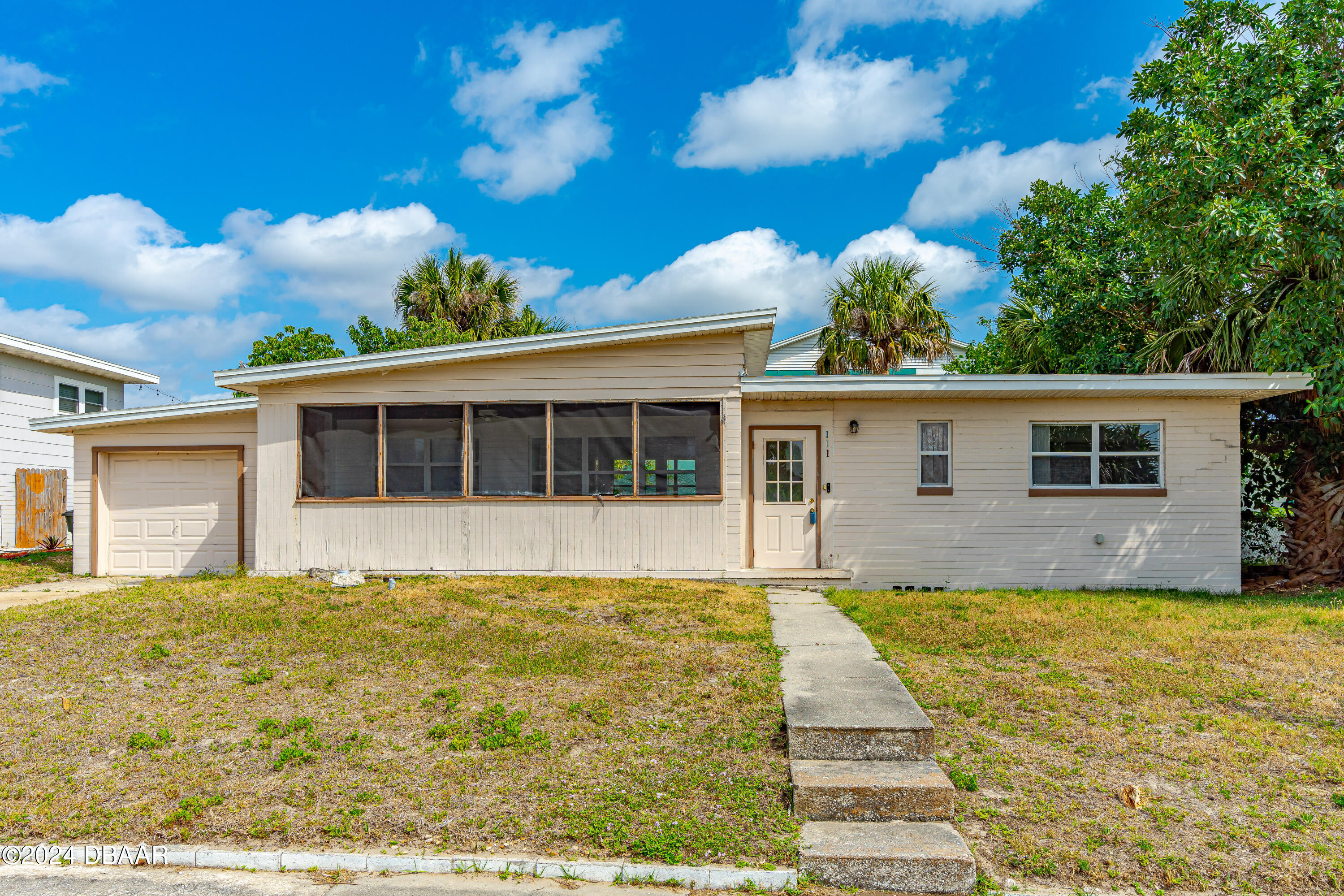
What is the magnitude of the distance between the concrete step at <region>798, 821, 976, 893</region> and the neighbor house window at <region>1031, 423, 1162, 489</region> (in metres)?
8.04

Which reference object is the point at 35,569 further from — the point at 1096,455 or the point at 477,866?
the point at 1096,455

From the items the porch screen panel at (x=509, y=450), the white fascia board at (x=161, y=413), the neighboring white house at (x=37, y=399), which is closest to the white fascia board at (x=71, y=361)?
the neighboring white house at (x=37, y=399)

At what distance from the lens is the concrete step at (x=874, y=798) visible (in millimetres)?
3875

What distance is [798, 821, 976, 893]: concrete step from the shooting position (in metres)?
3.42

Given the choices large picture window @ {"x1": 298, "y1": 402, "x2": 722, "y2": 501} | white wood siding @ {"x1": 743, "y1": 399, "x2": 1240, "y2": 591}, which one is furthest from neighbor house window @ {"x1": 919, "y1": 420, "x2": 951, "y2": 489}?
large picture window @ {"x1": 298, "y1": 402, "x2": 722, "y2": 501}

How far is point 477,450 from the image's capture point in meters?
10.4

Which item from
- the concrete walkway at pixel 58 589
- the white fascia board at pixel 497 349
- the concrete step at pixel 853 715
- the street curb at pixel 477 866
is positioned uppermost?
the white fascia board at pixel 497 349

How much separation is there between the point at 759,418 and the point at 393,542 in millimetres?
5209

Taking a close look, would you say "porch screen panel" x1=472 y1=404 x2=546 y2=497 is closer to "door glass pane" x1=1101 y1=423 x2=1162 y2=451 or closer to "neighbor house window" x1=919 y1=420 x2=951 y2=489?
"neighbor house window" x1=919 y1=420 x2=951 y2=489

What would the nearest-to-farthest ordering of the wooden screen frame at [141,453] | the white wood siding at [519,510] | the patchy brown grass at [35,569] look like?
the white wood siding at [519,510] < the patchy brown grass at [35,569] < the wooden screen frame at [141,453]

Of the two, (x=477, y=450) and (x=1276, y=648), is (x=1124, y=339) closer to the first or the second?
(x=1276, y=648)

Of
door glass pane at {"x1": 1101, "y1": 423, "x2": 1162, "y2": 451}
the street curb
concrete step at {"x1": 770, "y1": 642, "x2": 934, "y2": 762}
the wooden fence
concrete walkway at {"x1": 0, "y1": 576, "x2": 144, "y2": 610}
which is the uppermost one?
Result: door glass pane at {"x1": 1101, "y1": 423, "x2": 1162, "y2": 451}

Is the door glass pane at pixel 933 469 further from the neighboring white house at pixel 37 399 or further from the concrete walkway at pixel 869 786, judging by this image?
the neighboring white house at pixel 37 399

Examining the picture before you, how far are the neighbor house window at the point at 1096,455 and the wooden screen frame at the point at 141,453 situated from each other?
11296 mm
